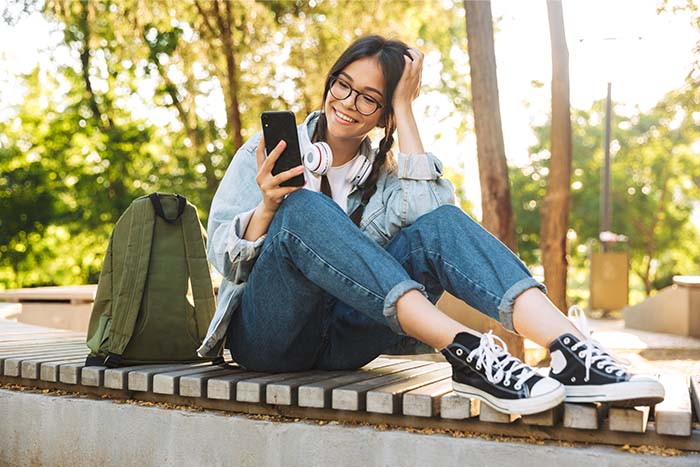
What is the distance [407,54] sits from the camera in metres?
3.49

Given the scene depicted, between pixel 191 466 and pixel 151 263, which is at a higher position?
pixel 151 263

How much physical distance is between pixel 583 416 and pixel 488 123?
20.3 feet

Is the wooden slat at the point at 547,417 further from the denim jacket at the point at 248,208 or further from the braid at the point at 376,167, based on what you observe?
the braid at the point at 376,167

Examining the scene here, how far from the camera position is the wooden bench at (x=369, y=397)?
253 cm

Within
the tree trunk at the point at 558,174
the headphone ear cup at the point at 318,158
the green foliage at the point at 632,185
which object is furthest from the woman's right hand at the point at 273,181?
the green foliage at the point at 632,185

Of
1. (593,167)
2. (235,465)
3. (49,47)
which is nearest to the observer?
(235,465)

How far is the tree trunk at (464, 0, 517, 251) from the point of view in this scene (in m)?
8.41

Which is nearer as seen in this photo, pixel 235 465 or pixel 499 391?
pixel 499 391

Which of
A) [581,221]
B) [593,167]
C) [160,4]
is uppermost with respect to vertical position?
[160,4]

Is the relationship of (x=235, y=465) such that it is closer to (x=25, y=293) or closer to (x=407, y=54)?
(x=407, y=54)

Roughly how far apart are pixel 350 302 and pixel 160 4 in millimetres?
11230

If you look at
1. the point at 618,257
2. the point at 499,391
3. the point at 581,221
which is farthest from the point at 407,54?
the point at 581,221

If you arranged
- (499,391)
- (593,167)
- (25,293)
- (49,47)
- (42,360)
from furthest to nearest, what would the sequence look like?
(593,167), (49,47), (25,293), (42,360), (499,391)

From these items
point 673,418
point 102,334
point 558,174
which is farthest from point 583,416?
point 558,174
